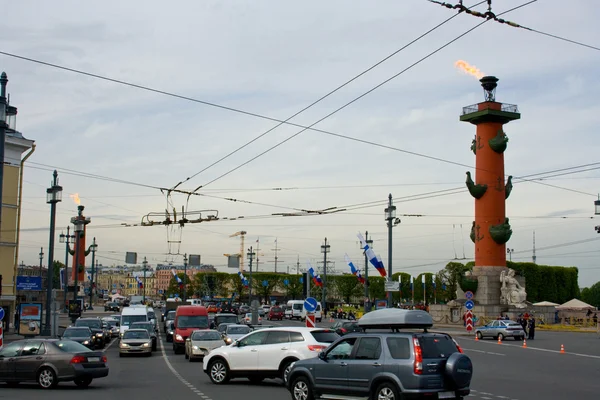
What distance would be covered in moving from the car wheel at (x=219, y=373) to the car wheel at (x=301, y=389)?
16.1 ft

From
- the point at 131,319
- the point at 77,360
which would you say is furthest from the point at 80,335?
the point at 77,360

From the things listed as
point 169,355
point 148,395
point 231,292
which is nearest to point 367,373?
point 148,395

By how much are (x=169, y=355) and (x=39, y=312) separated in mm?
10513

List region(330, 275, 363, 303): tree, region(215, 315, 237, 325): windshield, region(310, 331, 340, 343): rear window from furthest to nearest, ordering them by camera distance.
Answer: region(330, 275, 363, 303): tree
region(215, 315, 237, 325): windshield
region(310, 331, 340, 343): rear window

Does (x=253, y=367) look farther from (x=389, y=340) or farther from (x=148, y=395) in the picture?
(x=389, y=340)

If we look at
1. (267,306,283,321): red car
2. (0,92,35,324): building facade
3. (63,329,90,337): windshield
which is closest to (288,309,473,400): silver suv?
(63,329,90,337): windshield

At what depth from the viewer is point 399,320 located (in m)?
15.0

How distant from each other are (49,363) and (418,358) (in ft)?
35.1

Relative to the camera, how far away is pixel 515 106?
221ft

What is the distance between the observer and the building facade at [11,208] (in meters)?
51.5

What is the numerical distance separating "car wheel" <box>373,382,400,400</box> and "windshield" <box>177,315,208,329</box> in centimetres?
2490

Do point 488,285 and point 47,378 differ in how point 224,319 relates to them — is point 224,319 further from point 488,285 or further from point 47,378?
point 47,378

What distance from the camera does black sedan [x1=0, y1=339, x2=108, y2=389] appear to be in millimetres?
19547

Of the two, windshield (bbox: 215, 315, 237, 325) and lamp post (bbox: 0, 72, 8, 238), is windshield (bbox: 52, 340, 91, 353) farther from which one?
windshield (bbox: 215, 315, 237, 325)
